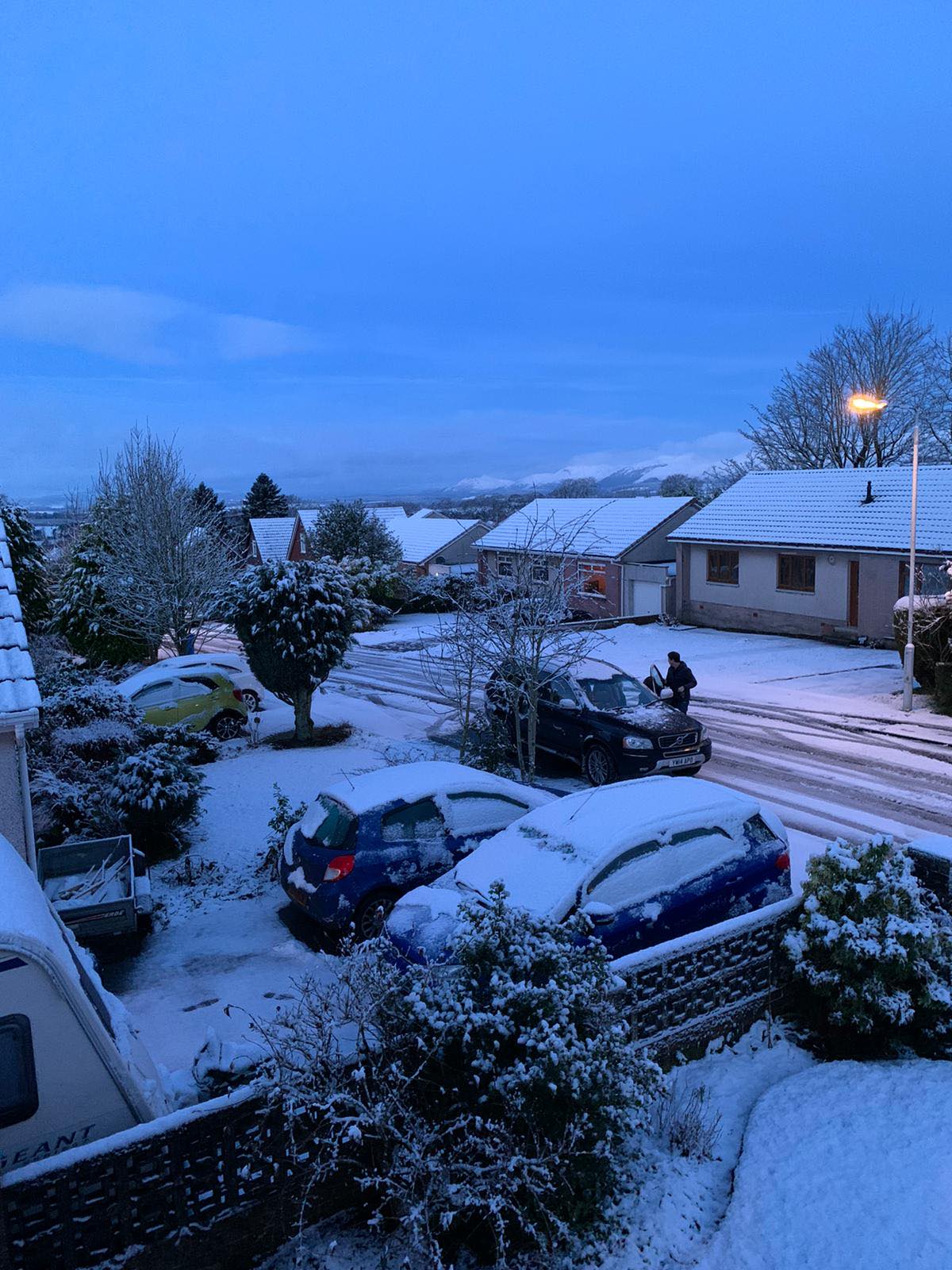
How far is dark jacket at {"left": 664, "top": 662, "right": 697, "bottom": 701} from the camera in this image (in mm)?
15430

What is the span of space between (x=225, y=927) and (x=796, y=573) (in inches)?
979

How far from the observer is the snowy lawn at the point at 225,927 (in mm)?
7238

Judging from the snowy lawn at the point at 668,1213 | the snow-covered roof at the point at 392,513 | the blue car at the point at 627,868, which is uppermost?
the snow-covered roof at the point at 392,513

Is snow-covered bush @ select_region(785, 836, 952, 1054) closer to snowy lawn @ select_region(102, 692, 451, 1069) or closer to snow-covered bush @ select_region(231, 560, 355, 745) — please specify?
snowy lawn @ select_region(102, 692, 451, 1069)

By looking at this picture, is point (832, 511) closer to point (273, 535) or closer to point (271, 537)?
point (271, 537)

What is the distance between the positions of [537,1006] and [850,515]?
90.9ft

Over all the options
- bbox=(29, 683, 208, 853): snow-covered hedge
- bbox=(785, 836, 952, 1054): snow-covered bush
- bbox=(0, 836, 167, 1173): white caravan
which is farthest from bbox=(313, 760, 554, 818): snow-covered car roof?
bbox=(0, 836, 167, 1173): white caravan

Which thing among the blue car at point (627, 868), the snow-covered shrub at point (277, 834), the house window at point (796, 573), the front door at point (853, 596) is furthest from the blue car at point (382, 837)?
the house window at point (796, 573)

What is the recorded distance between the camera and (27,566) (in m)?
24.8

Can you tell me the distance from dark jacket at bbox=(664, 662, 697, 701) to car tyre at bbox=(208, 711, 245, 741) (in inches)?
327

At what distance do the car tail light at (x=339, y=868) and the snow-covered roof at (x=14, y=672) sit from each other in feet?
9.57

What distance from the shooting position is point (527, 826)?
312 inches

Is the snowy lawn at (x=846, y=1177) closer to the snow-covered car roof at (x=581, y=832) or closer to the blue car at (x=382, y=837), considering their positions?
the snow-covered car roof at (x=581, y=832)

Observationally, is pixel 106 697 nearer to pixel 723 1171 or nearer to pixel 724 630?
pixel 723 1171
